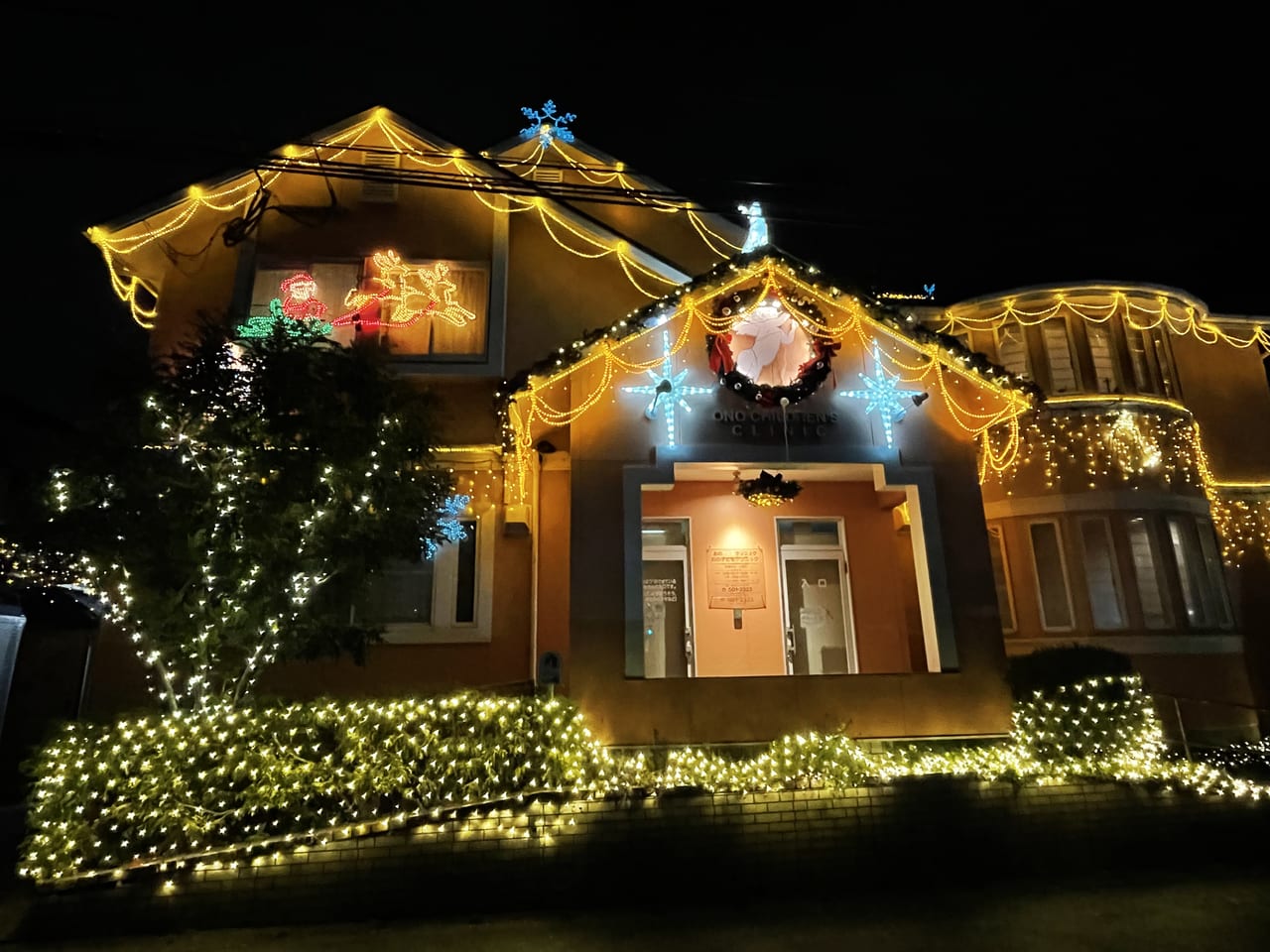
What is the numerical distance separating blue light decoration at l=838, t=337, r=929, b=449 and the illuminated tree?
5.21m

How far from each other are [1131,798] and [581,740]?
4816 millimetres

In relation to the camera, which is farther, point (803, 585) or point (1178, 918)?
point (803, 585)

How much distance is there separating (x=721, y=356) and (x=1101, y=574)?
6673 millimetres

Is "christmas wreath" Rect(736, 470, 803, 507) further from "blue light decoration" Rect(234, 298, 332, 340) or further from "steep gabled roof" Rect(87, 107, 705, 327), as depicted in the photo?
"blue light decoration" Rect(234, 298, 332, 340)

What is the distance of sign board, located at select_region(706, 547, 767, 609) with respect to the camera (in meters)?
→ 9.98

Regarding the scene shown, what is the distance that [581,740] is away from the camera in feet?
22.3

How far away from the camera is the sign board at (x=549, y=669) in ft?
23.4

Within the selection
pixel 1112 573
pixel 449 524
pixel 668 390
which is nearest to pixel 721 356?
pixel 668 390

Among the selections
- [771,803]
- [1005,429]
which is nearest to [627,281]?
[1005,429]

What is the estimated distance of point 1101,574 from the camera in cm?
1057

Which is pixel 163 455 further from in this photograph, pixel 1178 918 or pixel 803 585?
pixel 1178 918

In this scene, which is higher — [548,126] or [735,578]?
[548,126]

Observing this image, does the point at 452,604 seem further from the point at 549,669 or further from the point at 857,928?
the point at 857,928

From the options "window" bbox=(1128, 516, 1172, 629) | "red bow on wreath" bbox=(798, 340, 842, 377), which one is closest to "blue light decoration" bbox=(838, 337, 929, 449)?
"red bow on wreath" bbox=(798, 340, 842, 377)
